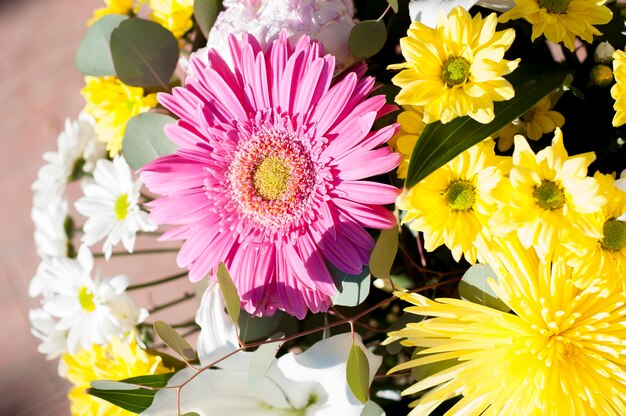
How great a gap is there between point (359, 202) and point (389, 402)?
19cm

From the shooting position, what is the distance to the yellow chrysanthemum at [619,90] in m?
0.36

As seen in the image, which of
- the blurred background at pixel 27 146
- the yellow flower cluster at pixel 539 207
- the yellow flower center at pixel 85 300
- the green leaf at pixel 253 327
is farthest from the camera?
the blurred background at pixel 27 146

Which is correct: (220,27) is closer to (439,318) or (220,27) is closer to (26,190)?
(439,318)

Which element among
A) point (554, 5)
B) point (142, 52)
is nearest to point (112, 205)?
point (142, 52)

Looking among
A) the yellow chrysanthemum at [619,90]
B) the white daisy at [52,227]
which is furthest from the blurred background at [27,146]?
the yellow chrysanthemum at [619,90]

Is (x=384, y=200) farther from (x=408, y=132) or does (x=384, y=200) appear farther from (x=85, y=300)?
(x=85, y=300)

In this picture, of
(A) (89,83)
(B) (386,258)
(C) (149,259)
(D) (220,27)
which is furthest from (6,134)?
(B) (386,258)

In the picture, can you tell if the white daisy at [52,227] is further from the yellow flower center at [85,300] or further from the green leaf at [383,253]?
the green leaf at [383,253]

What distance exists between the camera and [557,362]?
39cm

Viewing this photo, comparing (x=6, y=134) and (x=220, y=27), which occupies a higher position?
(x=220, y=27)

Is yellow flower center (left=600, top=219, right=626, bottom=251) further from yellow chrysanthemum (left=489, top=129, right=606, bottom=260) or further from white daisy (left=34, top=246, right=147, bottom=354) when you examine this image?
white daisy (left=34, top=246, right=147, bottom=354)

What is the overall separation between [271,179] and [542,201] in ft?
0.61

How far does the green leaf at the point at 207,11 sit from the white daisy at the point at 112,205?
12 centimetres

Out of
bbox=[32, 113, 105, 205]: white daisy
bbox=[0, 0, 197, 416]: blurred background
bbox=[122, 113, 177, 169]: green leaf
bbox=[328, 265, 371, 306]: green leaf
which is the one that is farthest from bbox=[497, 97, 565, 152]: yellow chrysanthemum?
bbox=[0, 0, 197, 416]: blurred background
